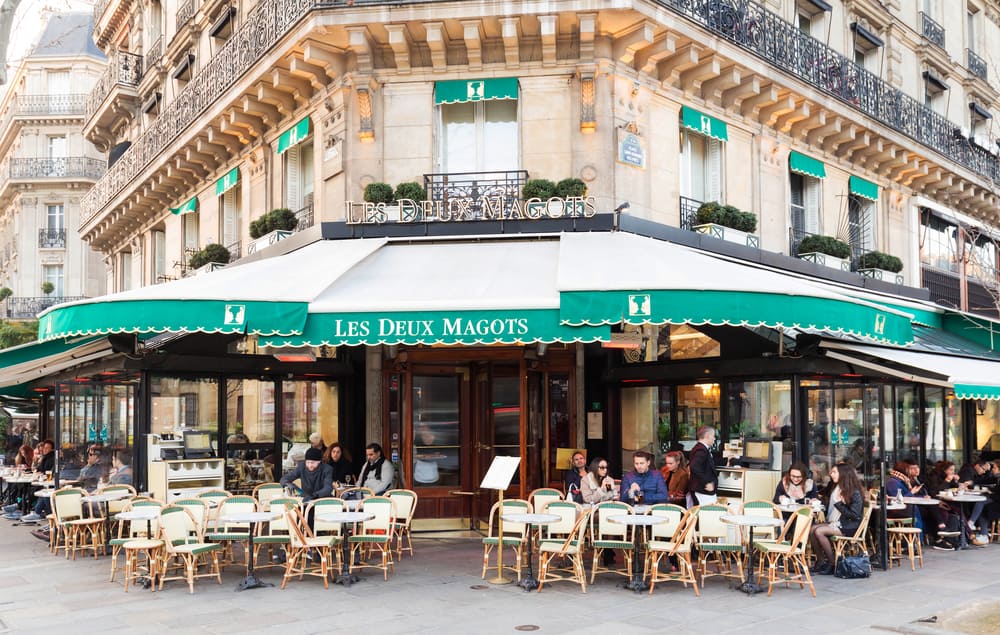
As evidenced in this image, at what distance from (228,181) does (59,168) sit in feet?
87.3

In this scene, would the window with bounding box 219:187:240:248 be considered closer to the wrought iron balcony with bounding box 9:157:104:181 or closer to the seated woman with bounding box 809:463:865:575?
the seated woman with bounding box 809:463:865:575

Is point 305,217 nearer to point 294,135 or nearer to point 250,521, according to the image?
point 294,135

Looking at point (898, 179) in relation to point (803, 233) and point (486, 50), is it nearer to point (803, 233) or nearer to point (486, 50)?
point (803, 233)

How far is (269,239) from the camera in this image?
1374 centimetres

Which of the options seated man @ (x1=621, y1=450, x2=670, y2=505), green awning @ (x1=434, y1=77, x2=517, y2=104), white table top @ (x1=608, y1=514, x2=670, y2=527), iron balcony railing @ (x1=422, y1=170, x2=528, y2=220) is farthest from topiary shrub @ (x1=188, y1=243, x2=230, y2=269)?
white table top @ (x1=608, y1=514, x2=670, y2=527)

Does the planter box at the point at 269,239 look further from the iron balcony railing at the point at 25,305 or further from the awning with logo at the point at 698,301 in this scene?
the iron balcony railing at the point at 25,305

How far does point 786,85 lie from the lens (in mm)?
13938

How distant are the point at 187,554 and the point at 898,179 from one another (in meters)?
15.0

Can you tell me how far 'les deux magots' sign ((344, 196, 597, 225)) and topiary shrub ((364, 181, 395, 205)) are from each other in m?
0.07

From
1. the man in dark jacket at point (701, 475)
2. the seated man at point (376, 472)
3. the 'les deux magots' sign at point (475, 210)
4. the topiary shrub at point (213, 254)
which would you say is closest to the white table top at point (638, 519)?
the man in dark jacket at point (701, 475)

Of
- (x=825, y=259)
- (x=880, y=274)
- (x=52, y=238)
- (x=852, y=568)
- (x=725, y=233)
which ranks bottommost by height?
(x=852, y=568)

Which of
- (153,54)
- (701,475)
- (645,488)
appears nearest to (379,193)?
(645,488)

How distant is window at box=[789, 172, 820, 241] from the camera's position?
15.7 metres

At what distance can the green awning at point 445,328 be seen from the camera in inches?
A: 358
